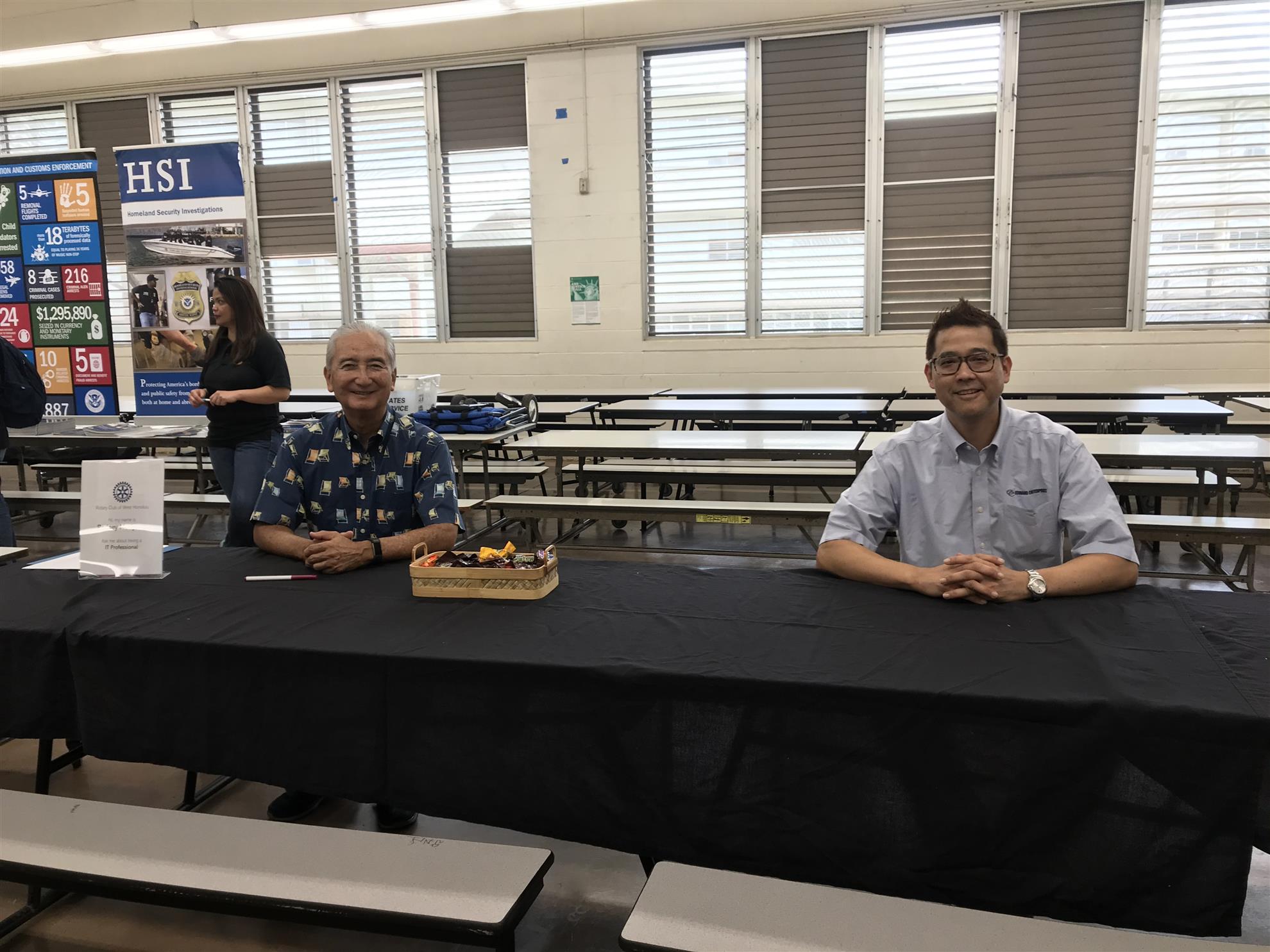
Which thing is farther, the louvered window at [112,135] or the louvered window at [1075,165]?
the louvered window at [112,135]

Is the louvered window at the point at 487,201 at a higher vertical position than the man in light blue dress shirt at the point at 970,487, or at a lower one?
higher

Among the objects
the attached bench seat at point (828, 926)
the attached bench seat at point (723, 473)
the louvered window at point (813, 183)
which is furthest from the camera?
the louvered window at point (813, 183)

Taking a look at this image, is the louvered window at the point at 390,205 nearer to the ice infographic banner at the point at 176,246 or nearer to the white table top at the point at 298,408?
the white table top at the point at 298,408

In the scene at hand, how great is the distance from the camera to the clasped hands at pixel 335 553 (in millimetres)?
1878

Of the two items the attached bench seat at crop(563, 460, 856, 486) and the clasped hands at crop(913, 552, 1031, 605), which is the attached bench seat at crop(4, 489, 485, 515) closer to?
the attached bench seat at crop(563, 460, 856, 486)

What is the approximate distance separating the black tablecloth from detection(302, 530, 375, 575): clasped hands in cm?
20

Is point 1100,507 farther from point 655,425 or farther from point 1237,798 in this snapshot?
Answer: point 655,425

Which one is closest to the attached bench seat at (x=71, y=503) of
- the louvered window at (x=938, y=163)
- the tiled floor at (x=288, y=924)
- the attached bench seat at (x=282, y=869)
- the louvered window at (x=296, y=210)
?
the tiled floor at (x=288, y=924)

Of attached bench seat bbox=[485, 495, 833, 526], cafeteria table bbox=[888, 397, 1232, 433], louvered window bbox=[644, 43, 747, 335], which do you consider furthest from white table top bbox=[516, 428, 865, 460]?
louvered window bbox=[644, 43, 747, 335]

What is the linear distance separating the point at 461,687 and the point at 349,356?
3.63ft

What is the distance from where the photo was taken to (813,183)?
22.5 feet

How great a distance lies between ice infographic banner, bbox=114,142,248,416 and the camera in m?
5.20

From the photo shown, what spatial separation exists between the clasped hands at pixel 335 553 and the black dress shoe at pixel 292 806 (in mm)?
615

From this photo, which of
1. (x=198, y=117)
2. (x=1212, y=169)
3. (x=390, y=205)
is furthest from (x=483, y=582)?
(x=198, y=117)
